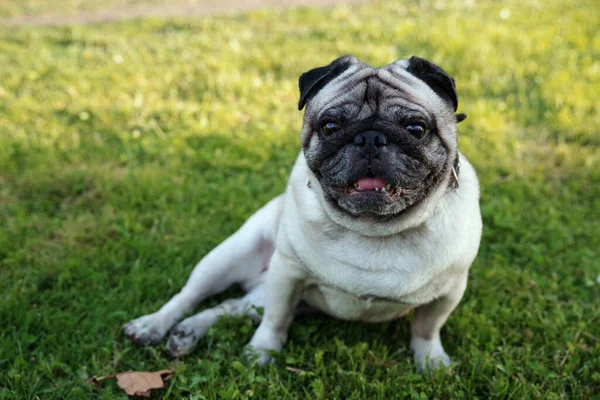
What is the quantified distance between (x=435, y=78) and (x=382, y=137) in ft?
1.26

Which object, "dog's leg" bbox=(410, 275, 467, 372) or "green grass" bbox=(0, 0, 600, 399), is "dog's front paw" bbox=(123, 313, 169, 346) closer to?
"green grass" bbox=(0, 0, 600, 399)

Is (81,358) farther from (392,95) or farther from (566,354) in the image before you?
(566,354)

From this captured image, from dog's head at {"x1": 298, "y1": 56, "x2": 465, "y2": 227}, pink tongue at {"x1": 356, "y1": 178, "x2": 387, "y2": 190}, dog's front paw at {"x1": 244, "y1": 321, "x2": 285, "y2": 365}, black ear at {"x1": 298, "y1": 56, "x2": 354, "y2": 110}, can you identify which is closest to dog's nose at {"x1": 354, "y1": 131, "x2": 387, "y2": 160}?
dog's head at {"x1": 298, "y1": 56, "x2": 465, "y2": 227}

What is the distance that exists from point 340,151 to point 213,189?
2008mm

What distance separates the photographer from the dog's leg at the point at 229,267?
2.95m

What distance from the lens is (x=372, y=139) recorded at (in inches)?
85.2

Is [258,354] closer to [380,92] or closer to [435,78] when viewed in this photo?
[380,92]

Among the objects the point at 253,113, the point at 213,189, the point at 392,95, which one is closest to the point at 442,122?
the point at 392,95

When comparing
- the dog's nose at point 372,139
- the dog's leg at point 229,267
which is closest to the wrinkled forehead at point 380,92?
the dog's nose at point 372,139

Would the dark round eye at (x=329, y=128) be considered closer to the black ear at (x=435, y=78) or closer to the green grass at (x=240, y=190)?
the black ear at (x=435, y=78)

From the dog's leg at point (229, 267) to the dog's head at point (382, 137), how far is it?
796mm

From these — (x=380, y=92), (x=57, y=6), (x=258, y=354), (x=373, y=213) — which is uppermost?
(x=57, y=6)

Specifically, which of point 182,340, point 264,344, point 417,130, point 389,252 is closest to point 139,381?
point 182,340

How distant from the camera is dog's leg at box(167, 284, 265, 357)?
2758mm
